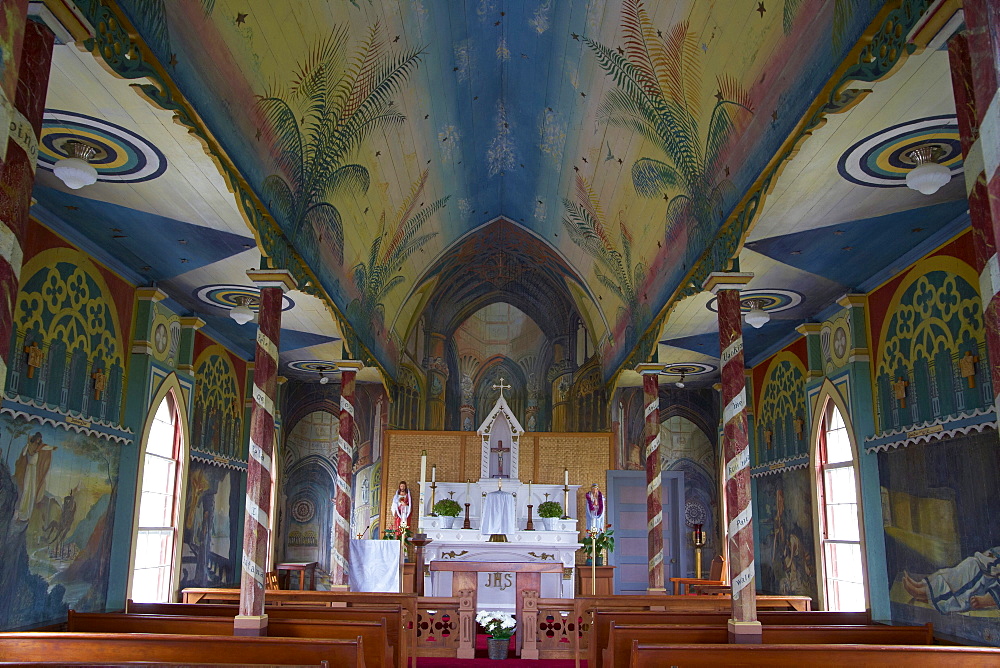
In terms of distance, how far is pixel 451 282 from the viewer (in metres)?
20.5

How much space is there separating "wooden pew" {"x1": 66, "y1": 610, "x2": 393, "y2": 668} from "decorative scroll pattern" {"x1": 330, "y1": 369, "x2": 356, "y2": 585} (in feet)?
20.7

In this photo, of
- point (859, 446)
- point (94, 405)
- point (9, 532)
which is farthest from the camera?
point (859, 446)

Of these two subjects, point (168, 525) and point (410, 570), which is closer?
point (168, 525)

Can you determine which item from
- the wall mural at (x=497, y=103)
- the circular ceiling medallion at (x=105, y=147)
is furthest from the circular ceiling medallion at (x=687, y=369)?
the circular ceiling medallion at (x=105, y=147)

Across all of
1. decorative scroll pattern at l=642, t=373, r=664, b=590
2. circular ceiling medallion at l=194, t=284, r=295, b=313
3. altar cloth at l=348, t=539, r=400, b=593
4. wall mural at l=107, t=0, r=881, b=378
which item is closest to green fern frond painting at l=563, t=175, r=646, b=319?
wall mural at l=107, t=0, r=881, b=378

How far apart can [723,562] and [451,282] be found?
30.9ft

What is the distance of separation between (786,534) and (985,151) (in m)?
12.3

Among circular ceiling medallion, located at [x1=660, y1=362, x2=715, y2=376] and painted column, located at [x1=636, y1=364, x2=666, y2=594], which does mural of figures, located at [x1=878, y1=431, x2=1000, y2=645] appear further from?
circular ceiling medallion, located at [x1=660, y1=362, x2=715, y2=376]

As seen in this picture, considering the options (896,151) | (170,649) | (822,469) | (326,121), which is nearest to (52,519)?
(170,649)

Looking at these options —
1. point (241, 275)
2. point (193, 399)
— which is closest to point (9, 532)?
point (241, 275)

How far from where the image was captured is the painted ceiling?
6879mm

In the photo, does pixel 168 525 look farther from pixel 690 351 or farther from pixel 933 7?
pixel 933 7

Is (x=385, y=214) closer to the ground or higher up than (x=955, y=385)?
higher up

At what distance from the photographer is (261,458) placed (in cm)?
919
